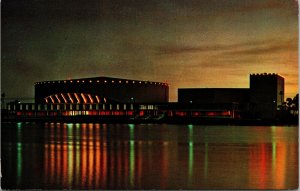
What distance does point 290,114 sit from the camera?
85.1m

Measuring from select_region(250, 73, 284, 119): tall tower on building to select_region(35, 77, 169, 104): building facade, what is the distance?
19787mm

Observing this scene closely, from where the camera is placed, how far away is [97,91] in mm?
90938

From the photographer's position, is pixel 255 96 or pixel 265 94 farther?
pixel 255 96

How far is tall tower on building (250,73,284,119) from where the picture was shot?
266 feet

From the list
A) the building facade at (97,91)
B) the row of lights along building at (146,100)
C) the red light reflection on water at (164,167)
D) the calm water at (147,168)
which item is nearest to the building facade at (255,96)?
the row of lights along building at (146,100)

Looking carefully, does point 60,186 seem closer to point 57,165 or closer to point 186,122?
point 57,165

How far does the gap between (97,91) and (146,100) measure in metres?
9.12

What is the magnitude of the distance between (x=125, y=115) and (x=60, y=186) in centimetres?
7560

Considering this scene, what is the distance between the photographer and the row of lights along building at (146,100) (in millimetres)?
81938

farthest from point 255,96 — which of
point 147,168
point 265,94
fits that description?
point 147,168

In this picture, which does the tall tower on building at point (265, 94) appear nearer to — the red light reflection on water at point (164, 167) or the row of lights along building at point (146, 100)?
the row of lights along building at point (146, 100)

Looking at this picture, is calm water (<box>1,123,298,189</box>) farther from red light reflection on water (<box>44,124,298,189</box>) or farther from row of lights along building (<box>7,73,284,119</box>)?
row of lights along building (<box>7,73,284,119</box>)

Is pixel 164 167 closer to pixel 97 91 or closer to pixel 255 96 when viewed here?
pixel 255 96

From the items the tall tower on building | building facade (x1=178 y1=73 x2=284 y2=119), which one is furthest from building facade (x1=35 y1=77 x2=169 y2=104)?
the tall tower on building
